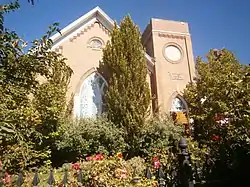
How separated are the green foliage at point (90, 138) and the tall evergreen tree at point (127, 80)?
74 centimetres

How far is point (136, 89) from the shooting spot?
15203mm

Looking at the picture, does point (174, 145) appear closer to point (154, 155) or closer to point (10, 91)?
point (154, 155)

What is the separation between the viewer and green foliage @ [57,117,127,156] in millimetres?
13180

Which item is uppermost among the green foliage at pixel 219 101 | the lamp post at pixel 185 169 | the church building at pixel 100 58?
the church building at pixel 100 58

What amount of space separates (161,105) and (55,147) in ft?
24.6

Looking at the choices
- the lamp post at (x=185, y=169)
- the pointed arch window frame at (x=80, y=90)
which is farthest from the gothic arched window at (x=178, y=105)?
the lamp post at (x=185, y=169)

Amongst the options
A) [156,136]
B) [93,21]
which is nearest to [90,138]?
[156,136]

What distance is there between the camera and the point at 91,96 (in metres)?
17.1

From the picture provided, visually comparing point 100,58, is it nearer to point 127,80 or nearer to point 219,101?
point 127,80

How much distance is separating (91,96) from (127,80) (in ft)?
10.4

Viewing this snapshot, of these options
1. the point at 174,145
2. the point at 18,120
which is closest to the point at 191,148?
the point at 174,145

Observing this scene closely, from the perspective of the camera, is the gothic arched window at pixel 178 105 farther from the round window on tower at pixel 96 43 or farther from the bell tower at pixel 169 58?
the round window on tower at pixel 96 43

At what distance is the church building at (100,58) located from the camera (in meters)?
17.0

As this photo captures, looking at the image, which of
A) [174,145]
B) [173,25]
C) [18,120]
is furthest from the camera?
[173,25]
